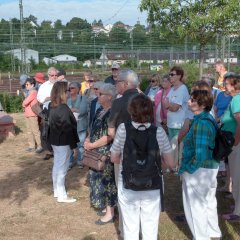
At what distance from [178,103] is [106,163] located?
6.22 ft

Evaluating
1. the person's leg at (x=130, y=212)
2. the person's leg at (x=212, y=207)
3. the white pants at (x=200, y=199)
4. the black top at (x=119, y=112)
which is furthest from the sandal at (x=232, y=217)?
the black top at (x=119, y=112)

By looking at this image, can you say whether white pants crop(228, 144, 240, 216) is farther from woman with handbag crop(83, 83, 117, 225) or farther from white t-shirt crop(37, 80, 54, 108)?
white t-shirt crop(37, 80, 54, 108)

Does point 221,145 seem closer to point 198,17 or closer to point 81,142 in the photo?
point 81,142

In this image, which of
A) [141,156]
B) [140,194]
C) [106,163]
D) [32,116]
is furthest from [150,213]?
[32,116]

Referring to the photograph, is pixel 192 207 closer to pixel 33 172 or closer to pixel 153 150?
pixel 153 150

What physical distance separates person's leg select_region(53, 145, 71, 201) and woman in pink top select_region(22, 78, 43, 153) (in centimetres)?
335

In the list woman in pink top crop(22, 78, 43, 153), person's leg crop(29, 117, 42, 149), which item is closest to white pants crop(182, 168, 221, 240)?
woman in pink top crop(22, 78, 43, 153)

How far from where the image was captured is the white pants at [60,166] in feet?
19.5

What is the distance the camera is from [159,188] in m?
3.82

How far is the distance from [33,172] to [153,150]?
4.65 metres

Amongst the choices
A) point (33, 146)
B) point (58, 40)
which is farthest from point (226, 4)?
point (58, 40)

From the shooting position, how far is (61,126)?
584cm

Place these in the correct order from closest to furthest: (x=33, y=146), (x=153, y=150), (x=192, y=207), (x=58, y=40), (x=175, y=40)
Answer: (x=153, y=150) < (x=192, y=207) < (x=33, y=146) < (x=175, y=40) < (x=58, y=40)

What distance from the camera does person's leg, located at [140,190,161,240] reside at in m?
3.81
